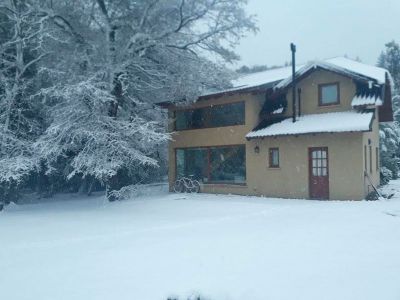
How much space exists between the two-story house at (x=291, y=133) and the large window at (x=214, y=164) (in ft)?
0.17

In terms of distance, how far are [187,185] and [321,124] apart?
8494 millimetres

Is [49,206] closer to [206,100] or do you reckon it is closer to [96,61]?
[96,61]

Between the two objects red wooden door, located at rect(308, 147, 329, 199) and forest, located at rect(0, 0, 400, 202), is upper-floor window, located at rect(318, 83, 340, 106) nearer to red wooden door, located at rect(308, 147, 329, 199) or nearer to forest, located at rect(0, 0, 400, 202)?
red wooden door, located at rect(308, 147, 329, 199)

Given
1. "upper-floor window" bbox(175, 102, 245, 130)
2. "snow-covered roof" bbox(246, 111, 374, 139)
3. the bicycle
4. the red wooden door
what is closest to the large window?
the bicycle

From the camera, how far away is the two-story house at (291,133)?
58.4 ft

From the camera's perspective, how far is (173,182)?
2441cm

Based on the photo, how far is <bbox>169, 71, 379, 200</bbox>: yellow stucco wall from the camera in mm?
17609

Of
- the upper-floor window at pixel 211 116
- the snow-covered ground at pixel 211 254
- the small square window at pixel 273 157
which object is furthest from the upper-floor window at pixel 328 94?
the snow-covered ground at pixel 211 254

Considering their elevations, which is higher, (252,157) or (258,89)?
(258,89)

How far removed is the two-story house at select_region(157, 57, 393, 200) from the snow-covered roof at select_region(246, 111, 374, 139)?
1.6 inches

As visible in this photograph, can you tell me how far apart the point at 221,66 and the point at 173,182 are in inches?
283

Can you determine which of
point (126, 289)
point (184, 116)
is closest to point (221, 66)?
point (184, 116)

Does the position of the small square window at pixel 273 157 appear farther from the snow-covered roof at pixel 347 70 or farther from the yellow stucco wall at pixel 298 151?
the snow-covered roof at pixel 347 70

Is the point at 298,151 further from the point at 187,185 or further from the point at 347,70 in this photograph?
the point at 187,185
